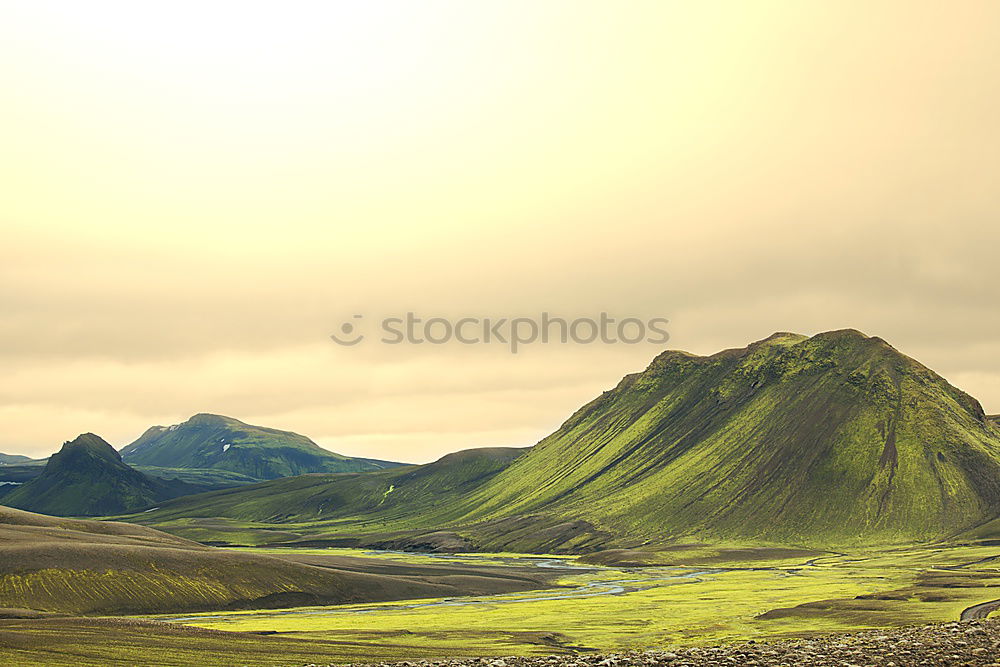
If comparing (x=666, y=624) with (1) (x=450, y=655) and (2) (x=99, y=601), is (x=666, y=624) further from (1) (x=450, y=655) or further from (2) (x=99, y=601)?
(2) (x=99, y=601)

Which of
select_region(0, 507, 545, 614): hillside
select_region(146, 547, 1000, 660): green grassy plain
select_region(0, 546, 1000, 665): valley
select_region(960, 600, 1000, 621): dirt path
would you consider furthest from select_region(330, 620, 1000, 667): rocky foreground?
select_region(0, 507, 545, 614): hillside

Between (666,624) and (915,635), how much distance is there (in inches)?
1951

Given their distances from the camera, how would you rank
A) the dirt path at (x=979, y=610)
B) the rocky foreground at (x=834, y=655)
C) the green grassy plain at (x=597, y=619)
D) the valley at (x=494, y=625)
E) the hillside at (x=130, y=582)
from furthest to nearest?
the hillside at (x=130, y=582)
the dirt path at (x=979, y=610)
the green grassy plain at (x=597, y=619)
the valley at (x=494, y=625)
the rocky foreground at (x=834, y=655)

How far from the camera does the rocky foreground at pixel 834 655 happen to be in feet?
264

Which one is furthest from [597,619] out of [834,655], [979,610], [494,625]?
[834,655]

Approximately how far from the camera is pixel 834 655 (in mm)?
84438

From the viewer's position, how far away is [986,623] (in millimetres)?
103375

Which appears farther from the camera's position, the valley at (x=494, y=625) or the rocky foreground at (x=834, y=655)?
the valley at (x=494, y=625)

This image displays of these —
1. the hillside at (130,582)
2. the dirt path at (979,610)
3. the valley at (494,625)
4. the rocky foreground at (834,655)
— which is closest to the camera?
the rocky foreground at (834,655)

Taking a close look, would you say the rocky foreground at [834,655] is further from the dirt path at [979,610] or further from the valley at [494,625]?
the dirt path at [979,610]

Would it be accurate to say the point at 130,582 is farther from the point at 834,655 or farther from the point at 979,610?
the point at 979,610

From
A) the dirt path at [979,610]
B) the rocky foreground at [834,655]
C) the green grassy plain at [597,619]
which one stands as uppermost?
the rocky foreground at [834,655]

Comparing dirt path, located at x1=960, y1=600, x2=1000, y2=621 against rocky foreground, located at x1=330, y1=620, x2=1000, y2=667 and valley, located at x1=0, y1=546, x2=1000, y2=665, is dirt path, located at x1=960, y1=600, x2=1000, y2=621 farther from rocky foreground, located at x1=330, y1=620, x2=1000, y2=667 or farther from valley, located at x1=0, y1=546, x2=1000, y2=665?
rocky foreground, located at x1=330, y1=620, x2=1000, y2=667

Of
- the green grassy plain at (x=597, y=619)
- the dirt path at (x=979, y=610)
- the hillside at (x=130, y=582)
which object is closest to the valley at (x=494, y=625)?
the green grassy plain at (x=597, y=619)
